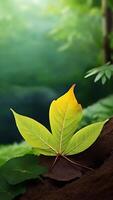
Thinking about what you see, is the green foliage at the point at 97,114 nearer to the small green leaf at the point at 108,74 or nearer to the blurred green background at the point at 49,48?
the small green leaf at the point at 108,74

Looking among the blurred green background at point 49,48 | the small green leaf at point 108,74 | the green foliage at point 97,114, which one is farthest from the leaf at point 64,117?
the blurred green background at point 49,48

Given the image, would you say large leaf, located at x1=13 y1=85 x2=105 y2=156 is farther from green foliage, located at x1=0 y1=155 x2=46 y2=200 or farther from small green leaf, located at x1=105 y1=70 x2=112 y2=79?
small green leaf, located at x1=105 y1=70 x2=112 y2=79

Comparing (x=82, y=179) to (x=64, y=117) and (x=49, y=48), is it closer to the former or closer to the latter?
(x=64, y=117)

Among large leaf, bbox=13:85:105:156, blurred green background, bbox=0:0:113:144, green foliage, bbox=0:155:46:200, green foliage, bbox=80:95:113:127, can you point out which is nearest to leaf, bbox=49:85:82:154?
large leaf, bbox=13:85:105:156

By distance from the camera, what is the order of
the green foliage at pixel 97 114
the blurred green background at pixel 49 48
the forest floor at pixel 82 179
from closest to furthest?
the forest floor at pixel 82 179 < the green foliage at pixel 97 114 < the blurred green background at pixel 49 48

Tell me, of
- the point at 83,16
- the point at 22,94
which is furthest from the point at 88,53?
the point at 22,94

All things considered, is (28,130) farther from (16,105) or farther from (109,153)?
(16,105)

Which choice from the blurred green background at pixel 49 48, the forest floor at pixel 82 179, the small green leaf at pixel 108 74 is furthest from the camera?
the blurred green background at pixel 49 48
